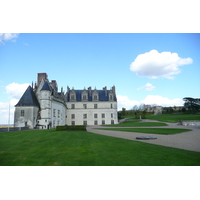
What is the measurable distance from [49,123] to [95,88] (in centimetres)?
2308

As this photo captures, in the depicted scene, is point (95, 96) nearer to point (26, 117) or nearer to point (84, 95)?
point (84, 95)

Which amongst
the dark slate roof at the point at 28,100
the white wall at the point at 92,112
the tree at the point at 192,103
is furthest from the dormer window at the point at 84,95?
the tree at the point at 192,103

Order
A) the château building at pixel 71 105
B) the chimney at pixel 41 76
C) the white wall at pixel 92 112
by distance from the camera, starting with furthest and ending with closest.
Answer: the white wall at pixel 92 112
the chimney at pixel 41 76
the château building at pixel 71 105

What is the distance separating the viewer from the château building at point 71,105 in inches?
1484

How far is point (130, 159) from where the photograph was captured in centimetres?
813

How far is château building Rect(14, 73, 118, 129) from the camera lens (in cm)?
3769

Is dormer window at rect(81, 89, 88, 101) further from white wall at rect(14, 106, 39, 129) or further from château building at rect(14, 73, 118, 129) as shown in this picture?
white wall at rect(14, 106, 39, 129)

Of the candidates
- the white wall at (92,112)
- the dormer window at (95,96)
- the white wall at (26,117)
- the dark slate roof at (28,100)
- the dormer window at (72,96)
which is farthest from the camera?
the dormer window at (95,96)

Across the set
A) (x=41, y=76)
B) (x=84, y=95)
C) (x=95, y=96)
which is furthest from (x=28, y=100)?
(x=95, y=96)

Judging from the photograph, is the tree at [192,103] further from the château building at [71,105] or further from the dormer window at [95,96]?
the dormer window at [95,96]

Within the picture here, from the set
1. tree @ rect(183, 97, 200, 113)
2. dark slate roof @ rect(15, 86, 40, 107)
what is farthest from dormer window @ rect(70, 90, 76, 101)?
tree @ rect(183, 97, 200, 113)

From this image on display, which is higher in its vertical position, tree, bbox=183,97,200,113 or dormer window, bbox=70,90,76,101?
dormer window, bbox=70,90,76,101

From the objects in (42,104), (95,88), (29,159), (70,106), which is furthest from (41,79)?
(29,159)
